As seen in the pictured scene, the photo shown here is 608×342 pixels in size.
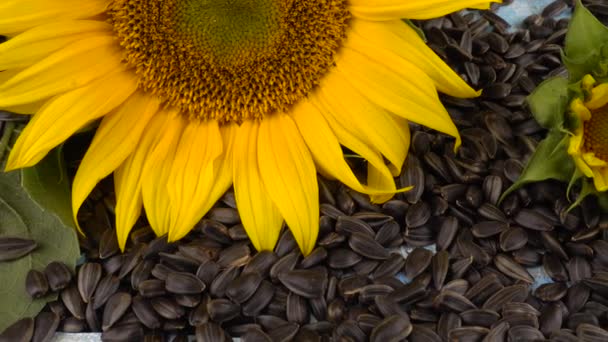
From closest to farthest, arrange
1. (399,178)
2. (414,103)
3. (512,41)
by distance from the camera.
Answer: (414,103) → (399,178) → (512,41)

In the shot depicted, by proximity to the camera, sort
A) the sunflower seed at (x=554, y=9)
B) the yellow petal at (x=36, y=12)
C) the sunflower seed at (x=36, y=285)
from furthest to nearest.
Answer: the sunflower seed at (x=554, y=9) → the sunflower seed at (x=36, y=285) → the yellow petal at (x=36, y=12)

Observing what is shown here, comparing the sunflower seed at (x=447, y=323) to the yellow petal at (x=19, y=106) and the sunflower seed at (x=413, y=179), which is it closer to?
the sunflower seed at (x=413, y=179)

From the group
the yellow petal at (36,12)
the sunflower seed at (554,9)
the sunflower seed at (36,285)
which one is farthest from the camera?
the sunflower seed at (554,9)

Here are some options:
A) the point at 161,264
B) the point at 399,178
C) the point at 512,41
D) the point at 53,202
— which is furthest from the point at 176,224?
the point at 512,41

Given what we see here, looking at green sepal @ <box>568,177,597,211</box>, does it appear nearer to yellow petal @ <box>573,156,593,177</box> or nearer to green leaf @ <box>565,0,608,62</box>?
yellow petal @ <box>573,156,593,177</box>

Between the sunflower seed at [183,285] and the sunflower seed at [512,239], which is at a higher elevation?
the sunflower seed at [183,285]

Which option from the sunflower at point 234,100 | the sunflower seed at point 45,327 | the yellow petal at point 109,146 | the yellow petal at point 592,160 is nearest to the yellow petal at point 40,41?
the sunflower at point 234,100

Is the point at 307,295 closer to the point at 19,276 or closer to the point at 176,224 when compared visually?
the point at 176,224
